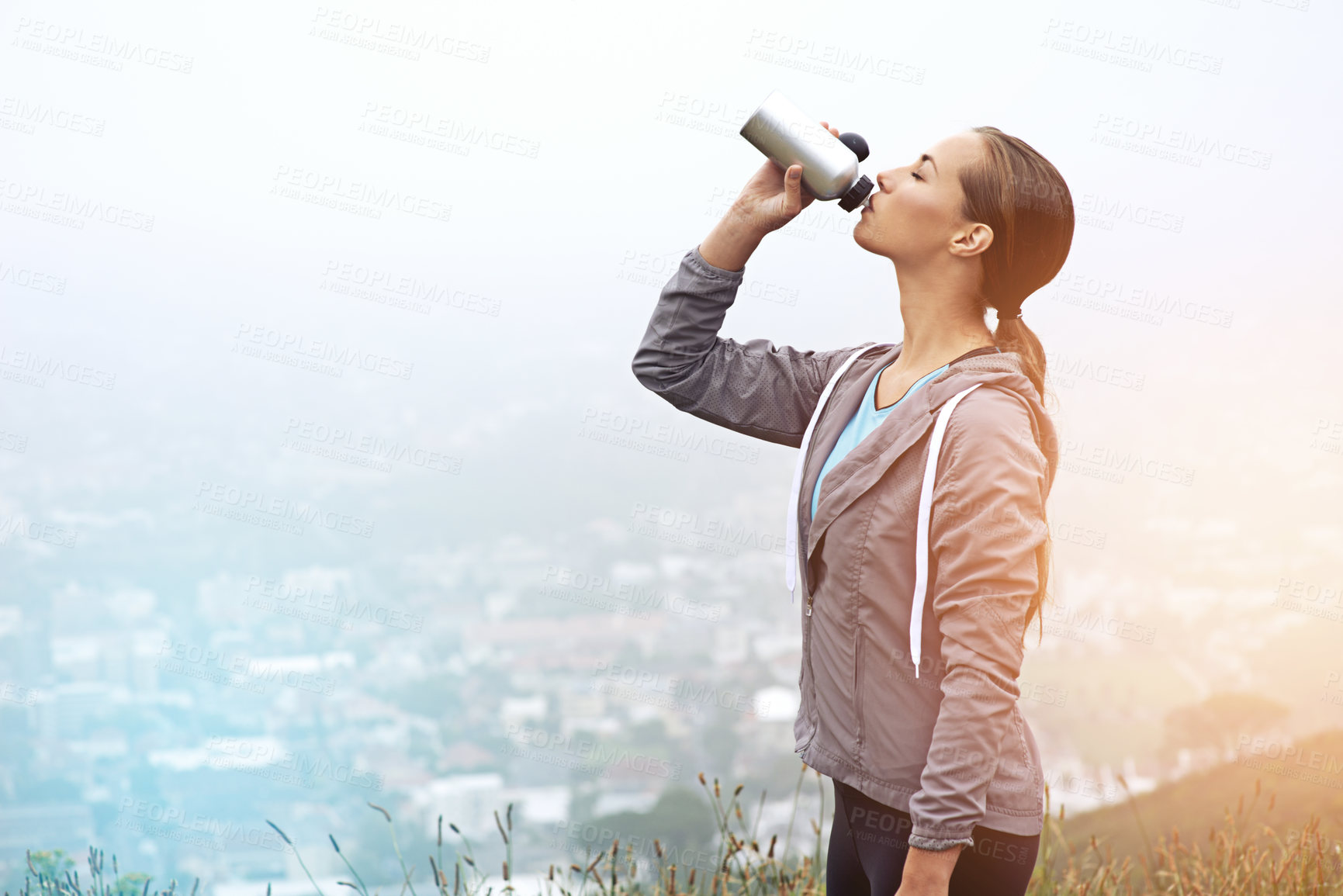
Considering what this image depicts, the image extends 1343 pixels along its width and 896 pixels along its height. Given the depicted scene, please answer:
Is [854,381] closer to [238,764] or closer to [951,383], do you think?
[951,383]

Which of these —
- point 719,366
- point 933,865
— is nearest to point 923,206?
point 719,366

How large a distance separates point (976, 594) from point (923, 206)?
1.57 ft

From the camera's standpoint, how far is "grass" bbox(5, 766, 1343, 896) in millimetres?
2188

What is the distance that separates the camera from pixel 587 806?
3.13 m

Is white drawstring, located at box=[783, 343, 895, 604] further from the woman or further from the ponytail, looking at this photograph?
the ponytail

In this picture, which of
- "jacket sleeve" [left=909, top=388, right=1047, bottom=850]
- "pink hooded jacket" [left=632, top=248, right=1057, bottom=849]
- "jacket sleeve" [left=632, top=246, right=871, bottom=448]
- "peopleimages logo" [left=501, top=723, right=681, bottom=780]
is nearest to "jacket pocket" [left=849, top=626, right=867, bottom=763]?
"pink hooded jacket" [left=632, top=248, right=1057, bottom=849]

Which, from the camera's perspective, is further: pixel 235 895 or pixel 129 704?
pixel 129 704

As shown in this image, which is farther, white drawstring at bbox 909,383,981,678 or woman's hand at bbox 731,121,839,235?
woman's hand at bbox 731,121,839,235

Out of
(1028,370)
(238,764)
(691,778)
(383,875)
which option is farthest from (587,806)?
(1028,370)

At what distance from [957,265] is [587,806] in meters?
2.44

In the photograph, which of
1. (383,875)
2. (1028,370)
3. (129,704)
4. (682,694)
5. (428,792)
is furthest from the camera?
(129,704)

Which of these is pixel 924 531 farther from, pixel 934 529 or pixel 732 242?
pixel 732 242

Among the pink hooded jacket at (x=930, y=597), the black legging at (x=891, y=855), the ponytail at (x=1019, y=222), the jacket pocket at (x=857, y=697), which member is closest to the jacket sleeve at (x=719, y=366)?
the pink hooded jacket at (x=930, y=597)

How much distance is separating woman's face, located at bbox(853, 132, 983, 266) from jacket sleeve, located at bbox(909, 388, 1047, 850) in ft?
0.78
